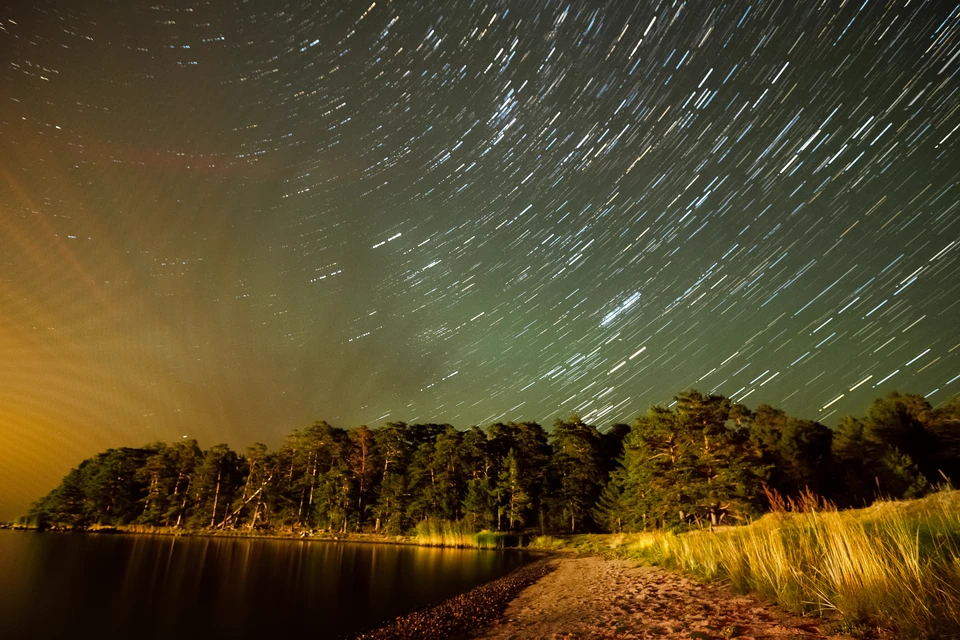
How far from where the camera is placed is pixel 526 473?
65.6 meters

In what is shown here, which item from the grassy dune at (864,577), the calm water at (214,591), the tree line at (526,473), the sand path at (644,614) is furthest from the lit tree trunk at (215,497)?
the grassy dune at (864,577)

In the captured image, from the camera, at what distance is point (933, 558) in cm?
791

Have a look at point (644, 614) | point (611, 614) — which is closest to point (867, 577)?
point (644, 614)

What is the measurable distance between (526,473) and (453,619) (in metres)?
51.9

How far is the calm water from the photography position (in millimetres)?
17812

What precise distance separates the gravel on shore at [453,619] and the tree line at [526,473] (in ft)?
88.8

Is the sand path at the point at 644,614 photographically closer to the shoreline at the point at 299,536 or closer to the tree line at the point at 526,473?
the tree line at the point at 526,473

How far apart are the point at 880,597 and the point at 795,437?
67413 mm

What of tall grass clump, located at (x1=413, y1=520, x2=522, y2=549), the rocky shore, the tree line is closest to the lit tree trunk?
the tree line

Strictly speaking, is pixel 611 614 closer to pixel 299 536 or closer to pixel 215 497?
pixel 299 536

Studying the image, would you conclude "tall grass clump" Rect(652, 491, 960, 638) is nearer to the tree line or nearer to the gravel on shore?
the gravel on shore

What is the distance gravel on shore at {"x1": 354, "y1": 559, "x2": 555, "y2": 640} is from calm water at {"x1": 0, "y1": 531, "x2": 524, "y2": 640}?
2209 millimetres

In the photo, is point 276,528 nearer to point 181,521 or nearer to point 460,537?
point 181,521

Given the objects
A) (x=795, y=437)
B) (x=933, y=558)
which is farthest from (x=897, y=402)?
(x=933, y=558)
